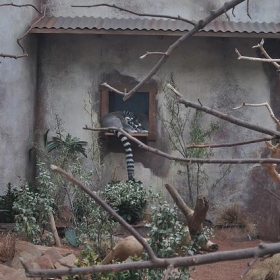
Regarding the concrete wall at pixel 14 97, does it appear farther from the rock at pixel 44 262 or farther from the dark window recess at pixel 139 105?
the rock at pixel 44 262

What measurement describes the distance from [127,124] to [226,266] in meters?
3.21

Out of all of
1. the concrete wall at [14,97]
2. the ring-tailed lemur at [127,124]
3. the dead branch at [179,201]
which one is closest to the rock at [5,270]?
the dead branch at [179,201]

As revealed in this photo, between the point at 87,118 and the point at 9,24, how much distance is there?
207 centimetres

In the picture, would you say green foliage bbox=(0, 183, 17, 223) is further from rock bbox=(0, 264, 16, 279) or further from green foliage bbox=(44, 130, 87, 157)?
rock bbox=(0, 264, 16, 279)

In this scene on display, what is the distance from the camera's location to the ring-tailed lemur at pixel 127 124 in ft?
34.2

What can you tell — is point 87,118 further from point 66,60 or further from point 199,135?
point 199,135

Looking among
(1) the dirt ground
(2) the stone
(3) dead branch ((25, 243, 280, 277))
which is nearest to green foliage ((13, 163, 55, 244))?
(2) the stone

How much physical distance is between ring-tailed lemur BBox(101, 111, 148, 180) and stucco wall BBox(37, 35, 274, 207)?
1.19 feet

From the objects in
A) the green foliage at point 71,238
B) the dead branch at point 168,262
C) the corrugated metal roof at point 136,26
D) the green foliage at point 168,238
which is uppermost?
the corrugated metal roof at point 136,26

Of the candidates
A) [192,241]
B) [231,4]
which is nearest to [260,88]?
[192,241]

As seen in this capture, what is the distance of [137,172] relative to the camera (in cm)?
1093

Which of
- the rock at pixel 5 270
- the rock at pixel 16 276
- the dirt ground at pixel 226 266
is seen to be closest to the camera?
the rock at pixel 16 276

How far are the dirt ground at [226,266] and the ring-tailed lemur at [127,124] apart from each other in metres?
1.75

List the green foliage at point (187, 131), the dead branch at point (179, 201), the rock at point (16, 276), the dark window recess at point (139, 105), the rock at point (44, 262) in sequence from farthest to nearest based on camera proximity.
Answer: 1. the dark window recess at point (139, 105)
2. the green foliage at point (187, 131)
3. the rock at point (44, 262)
4. the rock at point (16, 276)
5. the dead branch at point (179, 201)
